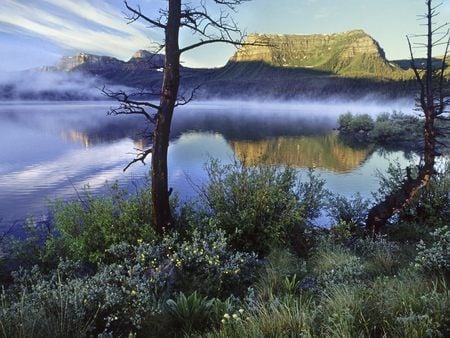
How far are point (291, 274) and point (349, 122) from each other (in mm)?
48839

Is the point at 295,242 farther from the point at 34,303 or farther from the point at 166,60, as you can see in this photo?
the point at 34,303

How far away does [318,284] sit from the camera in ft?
22.4

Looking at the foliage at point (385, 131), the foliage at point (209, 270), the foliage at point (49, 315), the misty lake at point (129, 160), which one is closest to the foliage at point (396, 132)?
the foliage at point (385, 131)

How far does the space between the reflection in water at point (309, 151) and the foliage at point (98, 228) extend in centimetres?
1479

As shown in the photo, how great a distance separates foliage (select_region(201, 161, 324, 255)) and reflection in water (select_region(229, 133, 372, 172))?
42.6ft

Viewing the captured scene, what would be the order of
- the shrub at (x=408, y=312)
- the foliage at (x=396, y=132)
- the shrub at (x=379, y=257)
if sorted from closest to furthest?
1. the shrub at (x=408, y=312)
2. the shrub at (x=379, y=257)
3. the foliage at (x=396, y=132)

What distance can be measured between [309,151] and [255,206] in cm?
2709

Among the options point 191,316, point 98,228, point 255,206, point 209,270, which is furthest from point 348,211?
point 191,316

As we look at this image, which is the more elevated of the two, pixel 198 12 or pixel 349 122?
pixel 198 12

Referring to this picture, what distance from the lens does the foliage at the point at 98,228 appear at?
29.2 feet

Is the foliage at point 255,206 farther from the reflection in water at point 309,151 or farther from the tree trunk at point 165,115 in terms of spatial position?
the reflection in water at point 309,151

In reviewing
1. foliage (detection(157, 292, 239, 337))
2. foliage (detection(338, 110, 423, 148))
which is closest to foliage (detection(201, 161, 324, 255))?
foliage (detection(157, 292, 239, 337))

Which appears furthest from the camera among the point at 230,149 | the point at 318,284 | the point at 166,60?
the point at 230,149

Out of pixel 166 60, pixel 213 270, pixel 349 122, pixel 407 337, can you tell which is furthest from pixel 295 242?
pixel 349 122
